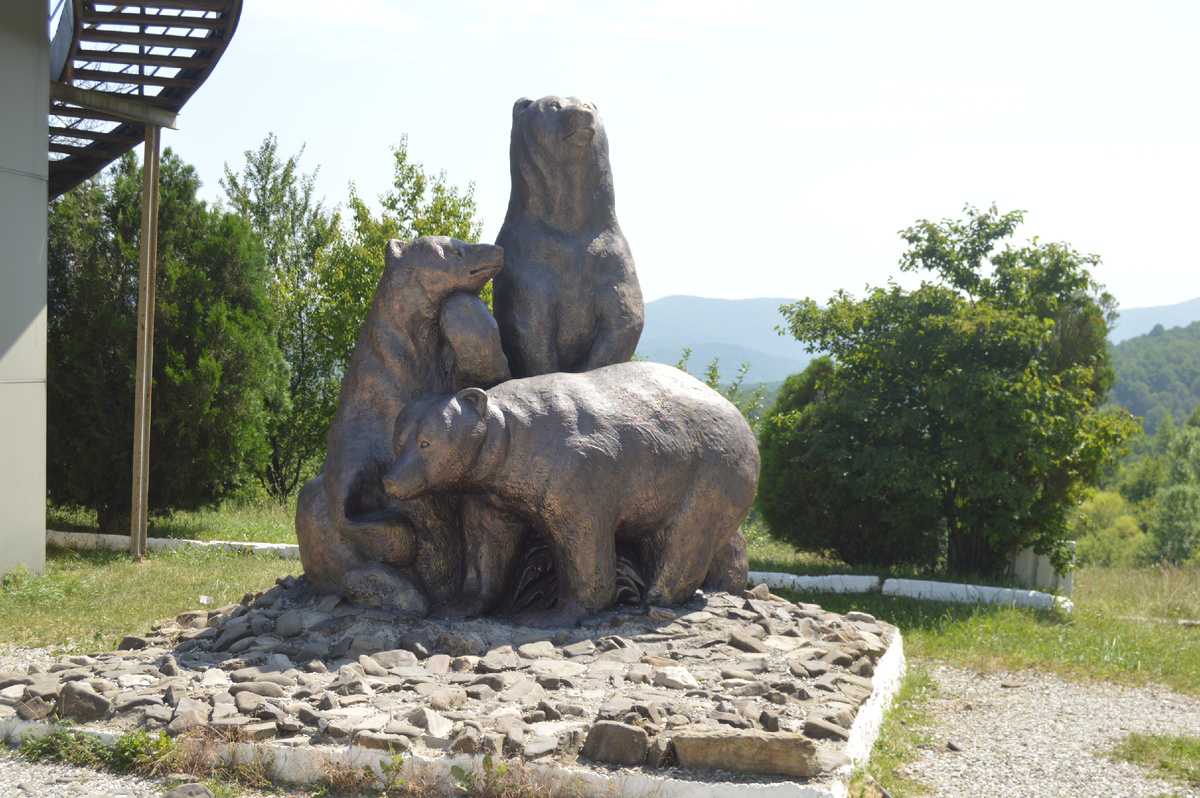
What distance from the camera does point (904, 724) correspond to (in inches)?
188

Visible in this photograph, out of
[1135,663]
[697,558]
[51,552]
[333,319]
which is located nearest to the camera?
[697,558]

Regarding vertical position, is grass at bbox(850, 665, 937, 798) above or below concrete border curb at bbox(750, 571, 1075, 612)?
above

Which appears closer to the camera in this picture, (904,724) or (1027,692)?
(904,724)

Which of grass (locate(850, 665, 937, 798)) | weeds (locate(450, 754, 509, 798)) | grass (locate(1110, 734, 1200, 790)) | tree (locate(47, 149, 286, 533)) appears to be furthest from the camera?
tree (locate(47, 149, 286, 533))

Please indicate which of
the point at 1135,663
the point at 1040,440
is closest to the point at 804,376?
the point at 1040,440

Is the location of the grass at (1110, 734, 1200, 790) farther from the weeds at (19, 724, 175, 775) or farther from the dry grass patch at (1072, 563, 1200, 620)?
the dry grass patch at (1072, 563, 1200, 620)

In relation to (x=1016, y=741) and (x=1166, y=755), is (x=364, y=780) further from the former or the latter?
(x=1166, y=755)

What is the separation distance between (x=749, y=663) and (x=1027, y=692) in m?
2.17

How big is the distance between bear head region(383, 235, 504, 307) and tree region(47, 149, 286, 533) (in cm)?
666

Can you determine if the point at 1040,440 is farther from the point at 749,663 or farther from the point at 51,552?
the point at 51,552

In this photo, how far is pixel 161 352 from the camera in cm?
1118

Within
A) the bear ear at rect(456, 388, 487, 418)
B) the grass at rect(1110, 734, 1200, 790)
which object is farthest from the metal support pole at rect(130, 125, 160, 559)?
the grass at rect(1110, 734, 1200, 790)

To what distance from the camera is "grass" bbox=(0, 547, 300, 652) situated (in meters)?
6.33

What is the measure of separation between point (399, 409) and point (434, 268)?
82cm
